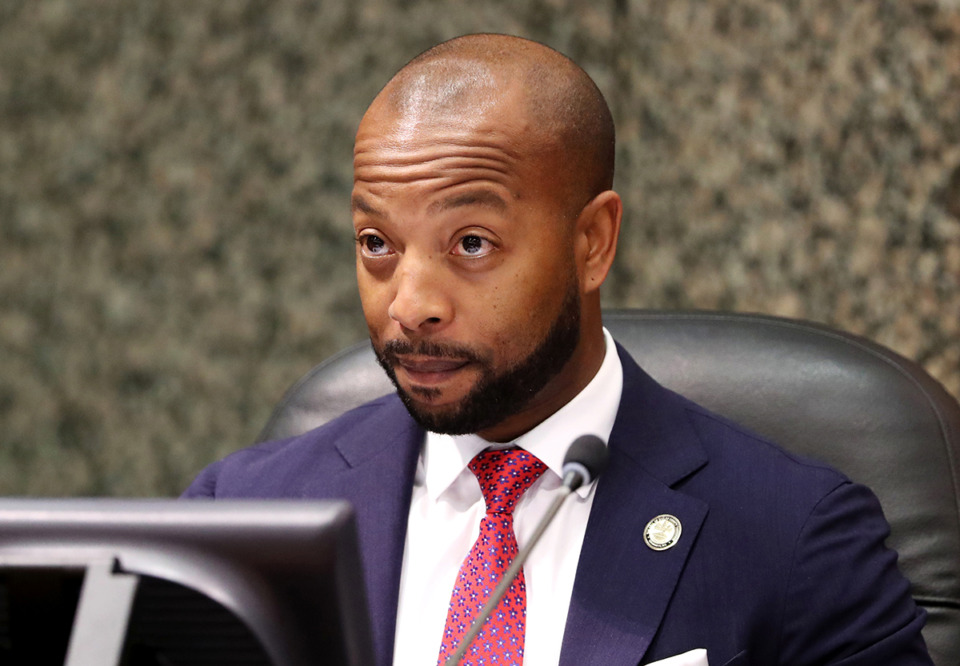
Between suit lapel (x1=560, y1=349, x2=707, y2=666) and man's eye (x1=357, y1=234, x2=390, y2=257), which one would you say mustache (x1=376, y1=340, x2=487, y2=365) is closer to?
man's eye (x1=357, y1=234, x2=390, y2=257)

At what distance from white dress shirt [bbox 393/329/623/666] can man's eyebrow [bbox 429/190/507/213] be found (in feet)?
0.81

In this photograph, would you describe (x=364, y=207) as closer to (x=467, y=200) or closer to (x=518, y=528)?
(x=467, y=200)

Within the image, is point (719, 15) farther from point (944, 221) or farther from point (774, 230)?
point (944, 221)

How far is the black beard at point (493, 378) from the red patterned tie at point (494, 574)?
61 mm

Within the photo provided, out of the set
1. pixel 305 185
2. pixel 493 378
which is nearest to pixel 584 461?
pixel 493 378

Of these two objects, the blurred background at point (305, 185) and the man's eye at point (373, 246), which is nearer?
the man's eye at point (373, 246)

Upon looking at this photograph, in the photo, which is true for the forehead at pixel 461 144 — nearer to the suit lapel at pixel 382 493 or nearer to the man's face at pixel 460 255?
the man's face at pixel 460 255

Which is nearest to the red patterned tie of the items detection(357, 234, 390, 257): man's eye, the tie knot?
the tie knot

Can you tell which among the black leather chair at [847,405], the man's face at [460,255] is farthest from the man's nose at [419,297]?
the black leather chair at [847,405]

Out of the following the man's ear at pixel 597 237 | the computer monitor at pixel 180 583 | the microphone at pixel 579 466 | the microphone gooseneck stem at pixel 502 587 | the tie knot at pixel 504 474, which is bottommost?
the computer monitor at pixel 180 583

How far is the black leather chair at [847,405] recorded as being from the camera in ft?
3.97

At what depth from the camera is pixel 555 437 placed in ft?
3.96

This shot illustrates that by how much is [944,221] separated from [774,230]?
0.24 meters

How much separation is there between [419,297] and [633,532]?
31cm
